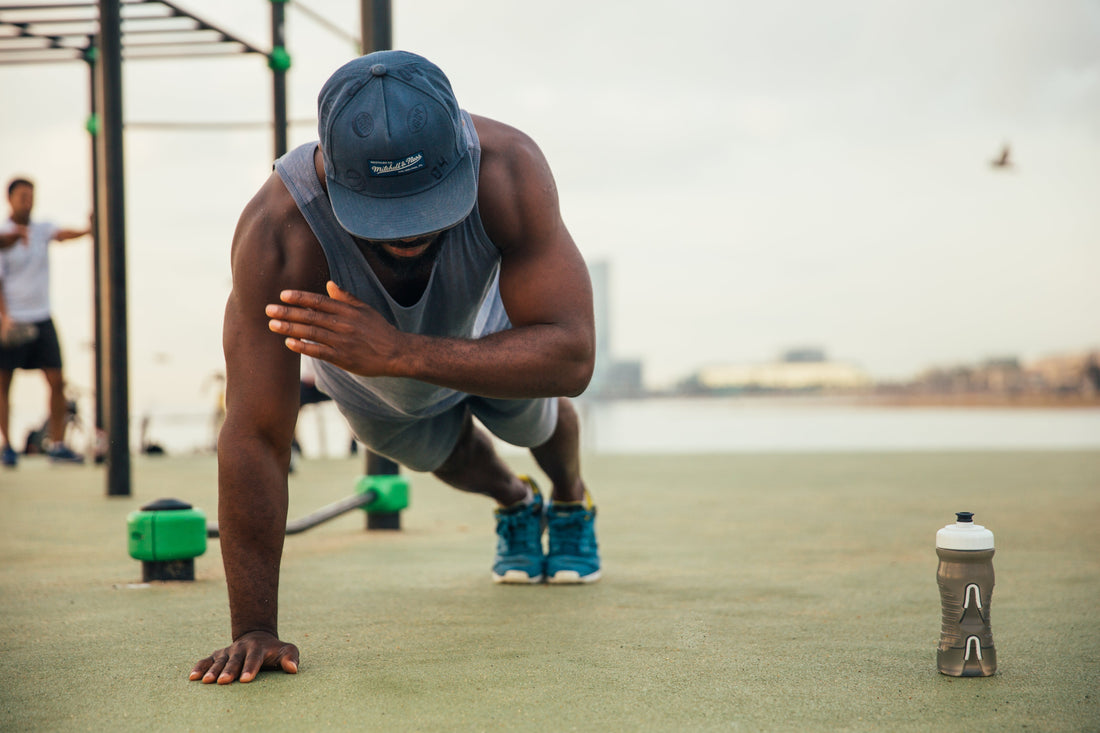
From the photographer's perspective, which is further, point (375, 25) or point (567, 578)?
point (375, 25)

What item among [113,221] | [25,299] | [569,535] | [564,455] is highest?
[113,221]

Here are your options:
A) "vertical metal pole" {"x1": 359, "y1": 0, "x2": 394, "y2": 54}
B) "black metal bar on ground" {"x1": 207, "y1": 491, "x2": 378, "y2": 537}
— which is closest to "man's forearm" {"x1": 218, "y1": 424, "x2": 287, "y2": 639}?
"black metal bar on ground" {"x1": 207, "y1": 491, "x2": 378, "y2": 537}

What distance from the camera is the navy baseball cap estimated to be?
5.24 ft

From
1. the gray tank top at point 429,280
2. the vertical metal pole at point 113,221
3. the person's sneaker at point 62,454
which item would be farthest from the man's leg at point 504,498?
the person's sneaker at point 62,454

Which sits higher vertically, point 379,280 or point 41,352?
point 41,352

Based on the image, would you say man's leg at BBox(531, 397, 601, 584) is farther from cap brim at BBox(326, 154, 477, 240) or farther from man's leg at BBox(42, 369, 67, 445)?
man's leg at BBox(42, 369, 67, 445)

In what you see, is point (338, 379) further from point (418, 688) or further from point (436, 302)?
point (418, 688)

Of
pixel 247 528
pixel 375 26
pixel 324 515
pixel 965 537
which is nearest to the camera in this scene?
pixel 965 537

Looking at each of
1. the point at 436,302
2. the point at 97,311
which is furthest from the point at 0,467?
the point at 436,302

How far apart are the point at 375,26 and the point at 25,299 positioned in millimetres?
3856

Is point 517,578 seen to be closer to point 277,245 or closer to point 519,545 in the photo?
point 519,545

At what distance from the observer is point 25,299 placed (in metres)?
6.37

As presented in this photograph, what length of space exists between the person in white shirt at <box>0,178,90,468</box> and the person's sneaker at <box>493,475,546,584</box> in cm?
464

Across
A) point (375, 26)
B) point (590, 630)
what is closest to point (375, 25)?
point (375, 26)
